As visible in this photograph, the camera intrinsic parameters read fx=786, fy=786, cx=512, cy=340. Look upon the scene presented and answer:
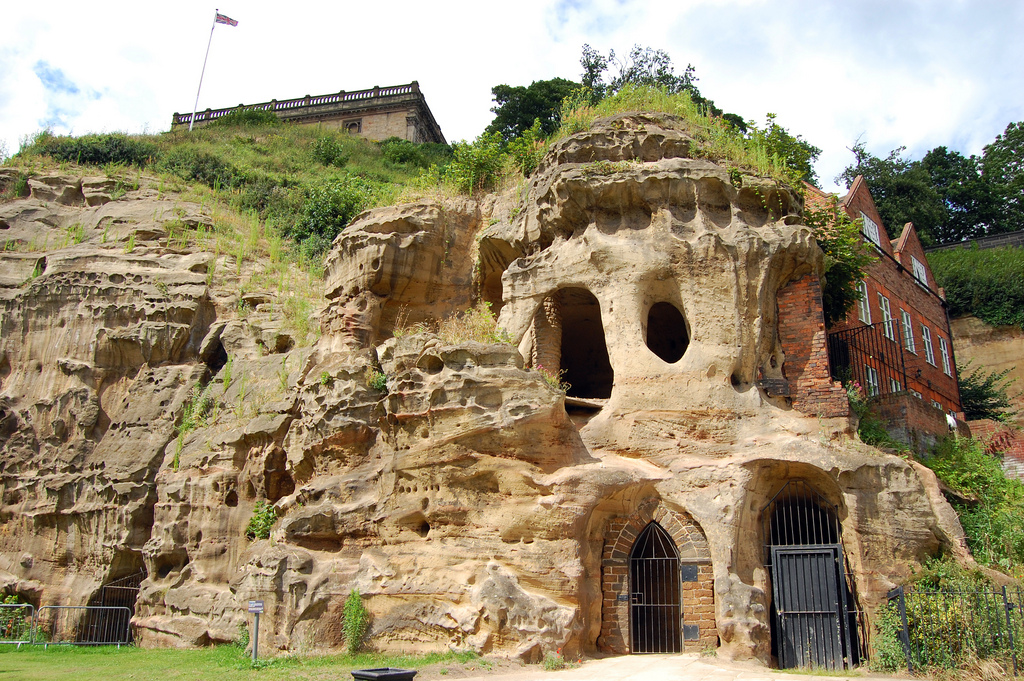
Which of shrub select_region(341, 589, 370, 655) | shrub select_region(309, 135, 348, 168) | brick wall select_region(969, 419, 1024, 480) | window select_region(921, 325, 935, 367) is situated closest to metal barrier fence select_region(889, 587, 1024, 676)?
shrub select_region(341, 589, 370, 655)

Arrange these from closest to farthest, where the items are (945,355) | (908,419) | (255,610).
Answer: (255,610) < (908,419) < (945,355)

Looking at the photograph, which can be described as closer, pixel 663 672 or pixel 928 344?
pixel 663 672

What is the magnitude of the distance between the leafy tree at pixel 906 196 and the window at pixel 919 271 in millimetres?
10046

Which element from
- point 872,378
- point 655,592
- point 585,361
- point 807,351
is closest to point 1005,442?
point 872,378

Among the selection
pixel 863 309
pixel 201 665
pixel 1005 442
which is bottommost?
pixel 201 665

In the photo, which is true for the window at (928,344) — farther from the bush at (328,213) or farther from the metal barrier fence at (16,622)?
the metal barrier fence at (16,622)

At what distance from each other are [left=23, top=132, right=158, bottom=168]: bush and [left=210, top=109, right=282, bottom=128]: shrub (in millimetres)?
9500

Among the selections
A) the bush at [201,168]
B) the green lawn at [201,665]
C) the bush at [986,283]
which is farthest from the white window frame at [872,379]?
the bush at [201,168]

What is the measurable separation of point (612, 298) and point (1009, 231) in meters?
32.4

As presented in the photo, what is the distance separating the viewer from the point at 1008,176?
3831 cm

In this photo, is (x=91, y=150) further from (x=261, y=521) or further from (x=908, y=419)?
(x=908, y=419)

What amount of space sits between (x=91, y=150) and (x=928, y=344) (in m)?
28.8

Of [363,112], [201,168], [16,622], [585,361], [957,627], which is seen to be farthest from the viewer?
[363,112]

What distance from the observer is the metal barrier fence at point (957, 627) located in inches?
374
